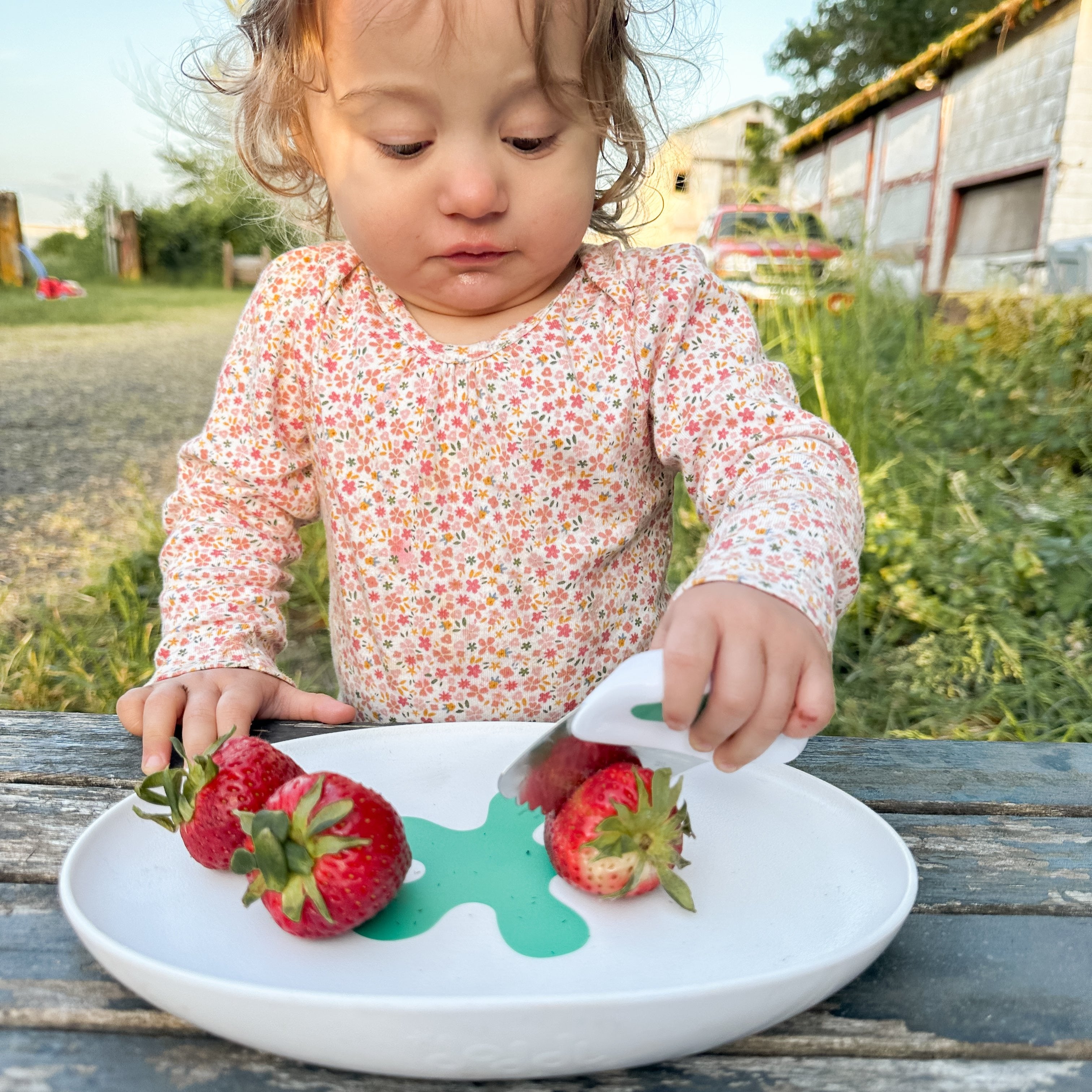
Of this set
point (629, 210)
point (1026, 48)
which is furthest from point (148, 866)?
point (1026, 48)

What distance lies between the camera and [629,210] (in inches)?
62.1

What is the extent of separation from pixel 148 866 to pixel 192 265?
12.1 meters

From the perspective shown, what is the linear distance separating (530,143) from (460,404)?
312 mm

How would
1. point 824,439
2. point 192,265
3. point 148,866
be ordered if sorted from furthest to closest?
point 192,265 < point 824,439 < point 148,866

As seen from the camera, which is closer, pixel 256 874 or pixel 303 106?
pixel 256 874

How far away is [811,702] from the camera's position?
66cm

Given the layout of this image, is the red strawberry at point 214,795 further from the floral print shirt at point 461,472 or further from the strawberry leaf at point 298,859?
the floral print shirt at point 461,472

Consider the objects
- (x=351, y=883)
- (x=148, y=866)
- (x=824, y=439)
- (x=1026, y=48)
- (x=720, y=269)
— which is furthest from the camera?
(x=1026, y=48)

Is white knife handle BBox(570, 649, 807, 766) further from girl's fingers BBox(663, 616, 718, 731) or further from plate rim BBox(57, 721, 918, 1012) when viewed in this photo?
plate rim BBox(57, 721, 918, 1012)

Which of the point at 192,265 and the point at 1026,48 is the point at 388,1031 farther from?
the point at 192,265

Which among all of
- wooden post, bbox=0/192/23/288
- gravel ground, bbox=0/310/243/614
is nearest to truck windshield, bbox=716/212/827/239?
gravel ground, bbox=0/310/243/614

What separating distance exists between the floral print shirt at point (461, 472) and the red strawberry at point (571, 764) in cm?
44

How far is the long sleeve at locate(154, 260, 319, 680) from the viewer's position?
4.02 ft

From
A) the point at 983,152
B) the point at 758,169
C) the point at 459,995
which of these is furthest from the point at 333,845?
the point at 983,152
